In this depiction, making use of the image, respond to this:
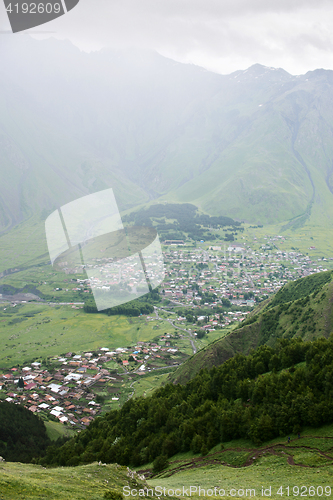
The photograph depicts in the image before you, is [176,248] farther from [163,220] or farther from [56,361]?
[56,361]

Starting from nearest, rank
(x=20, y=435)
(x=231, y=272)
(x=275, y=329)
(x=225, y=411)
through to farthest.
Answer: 1. (x=225, y=411)
2. (x=20, y=435)
3. (x=275, y=329)
4. (x=231, y=272)

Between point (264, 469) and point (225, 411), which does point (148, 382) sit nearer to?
point (225, 411)

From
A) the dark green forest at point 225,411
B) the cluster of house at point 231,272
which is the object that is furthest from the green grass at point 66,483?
the cluster of house at point 231,272

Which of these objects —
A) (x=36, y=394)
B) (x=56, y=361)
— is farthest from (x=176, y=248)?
(x=36, y=394)

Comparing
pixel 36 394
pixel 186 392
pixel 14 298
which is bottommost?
pixel 14 298
